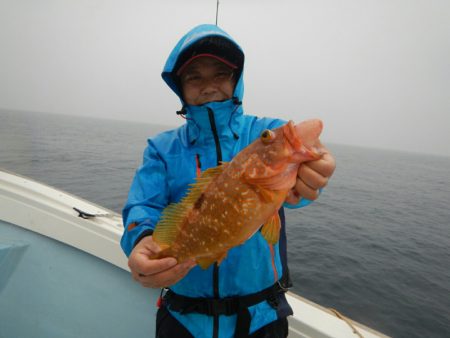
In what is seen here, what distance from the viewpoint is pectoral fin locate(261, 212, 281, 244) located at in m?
2.04

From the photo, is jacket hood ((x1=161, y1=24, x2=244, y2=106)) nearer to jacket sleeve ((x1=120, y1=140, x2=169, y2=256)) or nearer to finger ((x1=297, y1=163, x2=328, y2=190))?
jacket sleeve ((x1=120, y1=140, x2=169, y2=256))

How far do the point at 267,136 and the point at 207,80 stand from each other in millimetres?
1179

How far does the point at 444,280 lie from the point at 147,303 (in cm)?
1386

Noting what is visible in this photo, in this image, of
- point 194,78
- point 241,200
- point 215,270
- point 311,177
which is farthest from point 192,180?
point 311,177

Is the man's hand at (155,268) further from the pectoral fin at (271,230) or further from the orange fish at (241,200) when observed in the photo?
the pectoral fin at (271,230)

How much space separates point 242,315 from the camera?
7.68 feet

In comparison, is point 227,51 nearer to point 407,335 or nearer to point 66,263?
point 66,263

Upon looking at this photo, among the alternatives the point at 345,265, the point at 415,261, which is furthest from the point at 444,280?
the point at 345,265

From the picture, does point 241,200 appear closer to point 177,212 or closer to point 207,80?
point 177,212

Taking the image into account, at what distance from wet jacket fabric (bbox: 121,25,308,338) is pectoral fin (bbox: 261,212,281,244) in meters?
0.39

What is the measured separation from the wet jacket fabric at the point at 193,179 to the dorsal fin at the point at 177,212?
15 cm

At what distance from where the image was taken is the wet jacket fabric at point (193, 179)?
2354 mm

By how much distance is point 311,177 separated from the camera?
1.83 meters

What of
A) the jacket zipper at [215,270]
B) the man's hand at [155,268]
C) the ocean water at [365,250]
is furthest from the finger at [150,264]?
the ocean water at [365,250]
